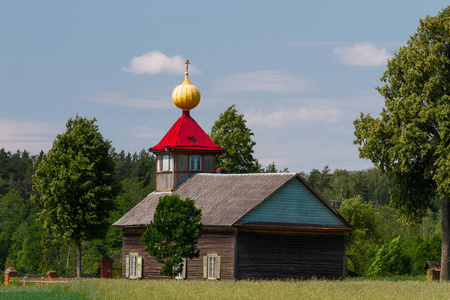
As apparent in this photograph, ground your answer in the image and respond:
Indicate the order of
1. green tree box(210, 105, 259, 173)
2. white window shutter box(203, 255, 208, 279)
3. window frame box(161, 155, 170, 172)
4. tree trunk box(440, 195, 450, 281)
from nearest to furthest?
white window shutter box(203, 255, 208, 279) → tree trunk box(440, 195, 450, 281) → window frame box(161, 155, 170, 172) → green tree box(210, 105, 259, 173)

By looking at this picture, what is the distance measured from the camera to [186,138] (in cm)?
5944

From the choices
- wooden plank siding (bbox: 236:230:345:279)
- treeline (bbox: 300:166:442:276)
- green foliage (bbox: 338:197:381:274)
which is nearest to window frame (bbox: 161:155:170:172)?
wooden plank siding (bbox: 236:230:345:279)

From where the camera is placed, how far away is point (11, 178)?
151375mm

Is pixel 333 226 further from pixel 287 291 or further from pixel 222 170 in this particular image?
pixel 287 291

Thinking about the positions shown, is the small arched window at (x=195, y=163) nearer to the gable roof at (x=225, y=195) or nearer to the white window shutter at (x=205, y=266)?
the gable roof at (x=225, y=195)

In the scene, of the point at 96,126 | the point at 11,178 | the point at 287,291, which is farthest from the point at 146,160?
the point at 287,291

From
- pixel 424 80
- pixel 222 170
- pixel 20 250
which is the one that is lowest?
pixel 20 250

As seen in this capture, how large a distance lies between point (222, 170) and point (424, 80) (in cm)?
1478

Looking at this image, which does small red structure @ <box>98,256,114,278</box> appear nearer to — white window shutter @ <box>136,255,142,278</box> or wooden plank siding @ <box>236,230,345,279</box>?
white window shutter @ <box>136,255,142,278</box>

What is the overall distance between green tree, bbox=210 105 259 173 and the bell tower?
1192 cm

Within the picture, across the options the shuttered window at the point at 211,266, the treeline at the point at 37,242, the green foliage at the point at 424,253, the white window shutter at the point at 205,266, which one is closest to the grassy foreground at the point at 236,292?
the shuttered window at the point at 211,266

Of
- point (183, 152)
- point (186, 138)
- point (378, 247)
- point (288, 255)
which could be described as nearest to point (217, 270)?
point (288, 255)

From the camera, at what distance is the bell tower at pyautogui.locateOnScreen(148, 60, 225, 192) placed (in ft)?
193

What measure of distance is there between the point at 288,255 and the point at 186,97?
16.0 m
